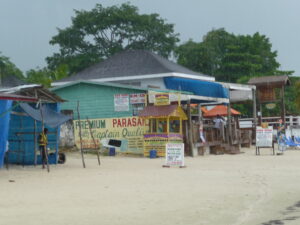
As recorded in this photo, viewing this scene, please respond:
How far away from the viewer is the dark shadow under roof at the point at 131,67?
1260 inches

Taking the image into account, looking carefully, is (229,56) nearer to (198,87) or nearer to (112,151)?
(198,87)

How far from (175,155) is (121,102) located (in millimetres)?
8595

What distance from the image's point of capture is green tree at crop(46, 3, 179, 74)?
5531cm

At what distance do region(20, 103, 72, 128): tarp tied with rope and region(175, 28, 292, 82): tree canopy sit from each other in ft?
110

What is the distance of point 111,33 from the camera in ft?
185

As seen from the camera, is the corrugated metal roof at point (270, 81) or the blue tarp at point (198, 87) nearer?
the blue tarp at point (198, 87)

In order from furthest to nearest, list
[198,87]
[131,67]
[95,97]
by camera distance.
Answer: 1. [131,67]
2. [198,87]
3. [95,97]

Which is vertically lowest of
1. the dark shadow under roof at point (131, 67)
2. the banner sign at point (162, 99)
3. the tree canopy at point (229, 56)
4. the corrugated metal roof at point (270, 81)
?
the banner sign at point (162, 99)

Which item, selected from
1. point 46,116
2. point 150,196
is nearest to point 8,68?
point 46,116

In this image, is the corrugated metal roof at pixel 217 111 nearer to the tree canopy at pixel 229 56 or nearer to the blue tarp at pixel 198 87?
the blue tarp at pixel 198 87

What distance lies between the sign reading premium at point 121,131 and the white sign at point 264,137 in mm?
5577

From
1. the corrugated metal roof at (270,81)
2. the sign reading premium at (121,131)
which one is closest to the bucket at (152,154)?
the sign reading premium at (121,131)

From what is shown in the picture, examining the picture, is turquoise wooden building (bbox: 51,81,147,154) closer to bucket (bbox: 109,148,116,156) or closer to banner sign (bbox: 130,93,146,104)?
banner sign (bbox: 130,93,146,104)

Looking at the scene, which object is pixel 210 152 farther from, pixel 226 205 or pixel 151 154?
pixel 226 205
